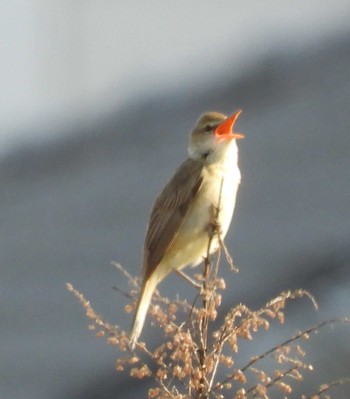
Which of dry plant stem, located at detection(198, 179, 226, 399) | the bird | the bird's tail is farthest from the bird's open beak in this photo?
dry plant stem, located at detection(198, 179, 226, 399)

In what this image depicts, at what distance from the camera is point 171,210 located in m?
5.38

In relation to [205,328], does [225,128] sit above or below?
above

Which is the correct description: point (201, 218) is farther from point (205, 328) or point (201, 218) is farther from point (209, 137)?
point (205, 328)

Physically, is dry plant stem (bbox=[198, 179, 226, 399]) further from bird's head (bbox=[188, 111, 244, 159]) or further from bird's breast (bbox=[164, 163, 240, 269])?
bird's head (bbox=[188, 111, 244, 159])

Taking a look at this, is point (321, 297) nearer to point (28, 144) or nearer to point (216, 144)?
point (216, 144)

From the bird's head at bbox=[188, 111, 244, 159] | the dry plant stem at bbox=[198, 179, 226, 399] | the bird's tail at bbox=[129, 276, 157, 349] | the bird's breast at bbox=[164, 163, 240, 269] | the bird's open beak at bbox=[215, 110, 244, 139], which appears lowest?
the dry plant stem at bbox=[198, 179, 226, 399]

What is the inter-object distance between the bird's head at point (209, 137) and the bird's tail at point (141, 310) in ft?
2.22

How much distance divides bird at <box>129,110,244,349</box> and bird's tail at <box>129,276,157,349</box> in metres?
0.05

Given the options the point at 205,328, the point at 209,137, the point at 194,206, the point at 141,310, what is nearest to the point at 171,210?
the point at 194,206

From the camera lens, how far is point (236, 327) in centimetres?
321

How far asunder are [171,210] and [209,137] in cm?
36

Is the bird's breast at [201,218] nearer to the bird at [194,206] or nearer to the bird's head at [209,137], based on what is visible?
the bird at [194,206]

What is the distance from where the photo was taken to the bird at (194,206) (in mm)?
5219

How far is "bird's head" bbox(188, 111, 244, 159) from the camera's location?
214 inches
